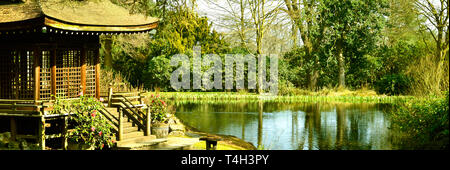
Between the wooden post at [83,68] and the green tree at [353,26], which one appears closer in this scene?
the wooden post at [83,68]

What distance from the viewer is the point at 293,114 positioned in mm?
21406

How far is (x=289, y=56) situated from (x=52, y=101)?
72.1ft

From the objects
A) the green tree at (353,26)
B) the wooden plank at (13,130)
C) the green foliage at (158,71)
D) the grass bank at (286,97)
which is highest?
the green tree at (353,26)

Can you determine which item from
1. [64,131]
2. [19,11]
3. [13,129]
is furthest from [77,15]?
[13,129]

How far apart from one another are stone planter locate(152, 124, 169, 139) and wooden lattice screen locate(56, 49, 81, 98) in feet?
7.75

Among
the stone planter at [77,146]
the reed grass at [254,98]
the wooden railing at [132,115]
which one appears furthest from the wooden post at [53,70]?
the reed grass at [254,98]

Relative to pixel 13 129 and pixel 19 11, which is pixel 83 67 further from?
pixel 13 129

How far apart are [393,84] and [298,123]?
1192 cm

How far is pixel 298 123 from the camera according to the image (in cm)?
1873

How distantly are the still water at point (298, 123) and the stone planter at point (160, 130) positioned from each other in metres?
2.77

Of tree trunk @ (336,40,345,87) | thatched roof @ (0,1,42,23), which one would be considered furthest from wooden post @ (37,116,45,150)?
tree trunk @ (336,40,345,87)

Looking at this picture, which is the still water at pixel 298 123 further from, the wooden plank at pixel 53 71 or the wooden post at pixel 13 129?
the wooden post at pixel 13 129

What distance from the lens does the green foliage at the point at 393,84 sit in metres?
28.2
